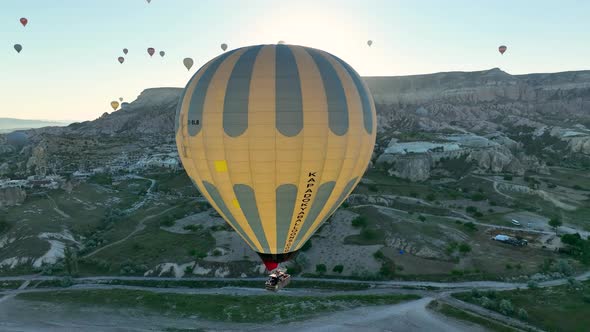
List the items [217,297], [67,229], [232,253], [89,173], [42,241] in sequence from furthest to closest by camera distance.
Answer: [89,173]
[67,229]
[42,241]
[232,253]
[217,297]

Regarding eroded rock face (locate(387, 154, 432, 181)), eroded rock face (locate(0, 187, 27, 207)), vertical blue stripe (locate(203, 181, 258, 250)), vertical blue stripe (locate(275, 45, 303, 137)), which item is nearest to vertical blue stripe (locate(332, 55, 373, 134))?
vertical blue stripe (locate(275, 45, 303, 137))

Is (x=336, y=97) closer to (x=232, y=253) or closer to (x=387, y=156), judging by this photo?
(x=232, y=253)

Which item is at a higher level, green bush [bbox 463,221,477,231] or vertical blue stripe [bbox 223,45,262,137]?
vertical blue stripe [bbox 223,45,262,137]

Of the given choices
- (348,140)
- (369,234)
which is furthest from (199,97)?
(369,234)

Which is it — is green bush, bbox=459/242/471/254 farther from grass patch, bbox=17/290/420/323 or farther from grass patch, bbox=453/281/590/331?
grass patch, bbox=17/290/420/323

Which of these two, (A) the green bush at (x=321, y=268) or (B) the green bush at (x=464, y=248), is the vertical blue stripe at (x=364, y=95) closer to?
(A) the green bush at (x=321, y=268)

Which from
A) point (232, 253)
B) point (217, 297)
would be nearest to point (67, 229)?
point (232, 253)

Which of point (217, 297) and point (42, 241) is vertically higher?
point (42, 241)
